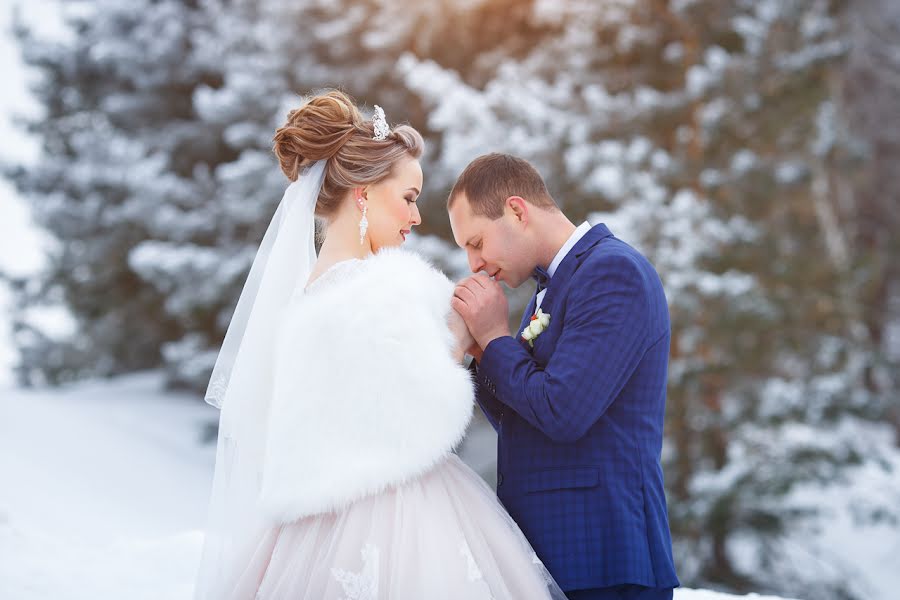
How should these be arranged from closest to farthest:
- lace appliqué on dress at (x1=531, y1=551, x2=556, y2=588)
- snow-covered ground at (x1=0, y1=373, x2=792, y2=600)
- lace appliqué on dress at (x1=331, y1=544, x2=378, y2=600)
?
lace appliqué on dress at (x1=331, y1=544, x2=378, y2=600) → lace appliqué on dress at (x1=531, y1=551, x2=556, y2=588) → snow-covered ground at (x1=0, y1=373, x2=792, y2=600)

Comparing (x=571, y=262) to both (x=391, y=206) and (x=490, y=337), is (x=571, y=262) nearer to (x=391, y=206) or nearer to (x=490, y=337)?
(x=490, y=337)

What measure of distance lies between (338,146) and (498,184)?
1.73 ft

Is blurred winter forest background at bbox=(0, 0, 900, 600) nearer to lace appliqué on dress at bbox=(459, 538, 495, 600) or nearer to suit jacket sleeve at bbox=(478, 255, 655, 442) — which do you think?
suit jacket sleeve at bbox=(478, 255, 655, 442)

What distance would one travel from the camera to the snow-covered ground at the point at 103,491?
12.3ft

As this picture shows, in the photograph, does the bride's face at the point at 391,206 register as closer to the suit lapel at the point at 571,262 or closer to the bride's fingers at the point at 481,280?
the bride's fingers at the point at 481,280

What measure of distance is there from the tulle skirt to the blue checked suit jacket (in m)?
0.12

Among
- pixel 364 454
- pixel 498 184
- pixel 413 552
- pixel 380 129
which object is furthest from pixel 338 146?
pixel 413 552

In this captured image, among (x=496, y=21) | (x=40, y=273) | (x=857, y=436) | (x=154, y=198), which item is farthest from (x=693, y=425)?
(x=40, y=273)

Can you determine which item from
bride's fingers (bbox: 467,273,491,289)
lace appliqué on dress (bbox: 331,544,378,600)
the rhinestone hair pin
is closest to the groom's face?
bride's fingers (bbox: 467,273,491,289)

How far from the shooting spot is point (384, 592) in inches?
82.8

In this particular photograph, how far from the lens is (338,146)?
2592 millimetres

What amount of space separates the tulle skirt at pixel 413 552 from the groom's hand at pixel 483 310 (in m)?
0.38

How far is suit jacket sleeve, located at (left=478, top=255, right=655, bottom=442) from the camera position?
2.10 metres

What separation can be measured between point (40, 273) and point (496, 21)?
711 cm
